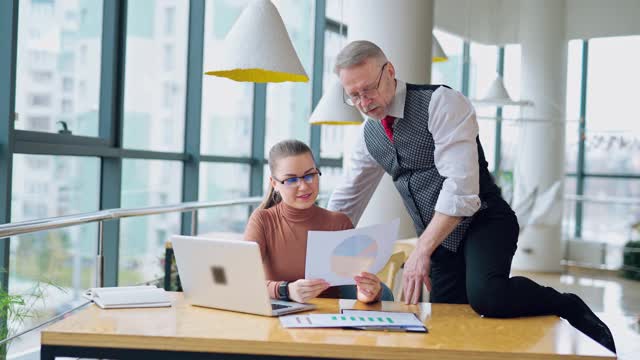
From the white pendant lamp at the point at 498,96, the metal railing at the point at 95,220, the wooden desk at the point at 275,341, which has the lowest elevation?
the wooden desk at the point at 275,341

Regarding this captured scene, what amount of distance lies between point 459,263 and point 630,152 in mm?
3165

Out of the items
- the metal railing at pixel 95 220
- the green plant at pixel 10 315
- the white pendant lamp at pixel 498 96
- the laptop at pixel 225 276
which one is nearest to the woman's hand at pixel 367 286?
the laptop at pixel 225 276

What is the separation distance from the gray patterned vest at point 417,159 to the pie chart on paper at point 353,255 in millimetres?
427

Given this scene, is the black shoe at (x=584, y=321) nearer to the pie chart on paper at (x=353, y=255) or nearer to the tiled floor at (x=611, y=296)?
the pie chart on paper at (x=353, y=255)

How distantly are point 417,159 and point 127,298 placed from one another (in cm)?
91

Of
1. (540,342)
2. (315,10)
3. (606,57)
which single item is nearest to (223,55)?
(540,342)

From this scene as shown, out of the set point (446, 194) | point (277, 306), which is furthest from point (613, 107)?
point (277, 306)

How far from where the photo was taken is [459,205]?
2004 mm

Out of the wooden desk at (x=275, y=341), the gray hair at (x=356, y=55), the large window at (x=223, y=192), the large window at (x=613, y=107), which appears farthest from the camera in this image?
the large window at (x=223, y=192)

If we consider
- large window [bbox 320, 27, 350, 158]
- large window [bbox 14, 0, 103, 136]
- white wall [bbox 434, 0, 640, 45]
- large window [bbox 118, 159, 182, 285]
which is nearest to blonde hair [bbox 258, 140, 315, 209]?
large window [bbox 14, 0, 103, 136]

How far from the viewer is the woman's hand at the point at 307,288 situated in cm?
180

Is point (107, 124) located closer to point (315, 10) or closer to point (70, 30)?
point (70, 30)

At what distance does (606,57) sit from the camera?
15.8 ft

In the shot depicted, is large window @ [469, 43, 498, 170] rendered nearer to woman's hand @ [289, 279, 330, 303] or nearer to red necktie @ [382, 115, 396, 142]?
red necktie @ [382, 115, 396, 142]
